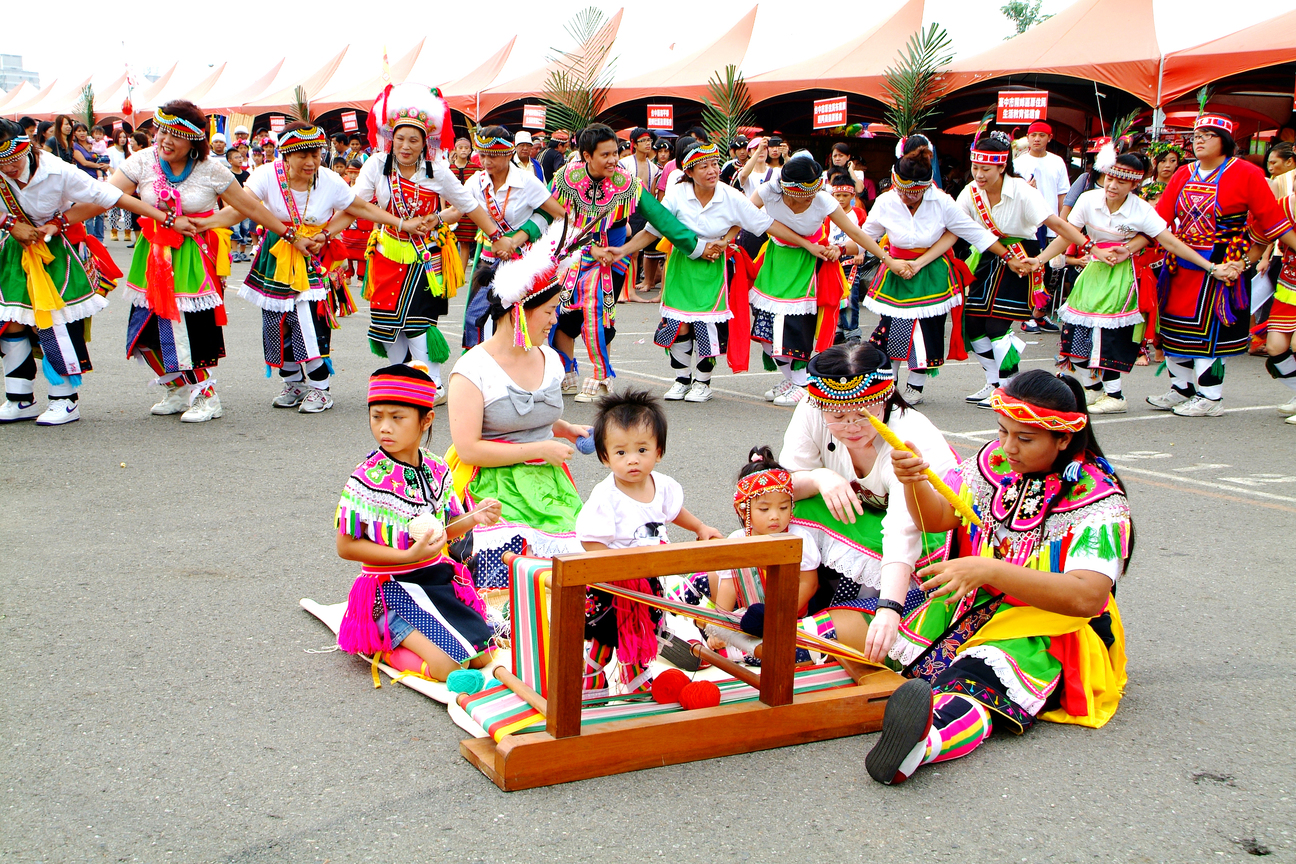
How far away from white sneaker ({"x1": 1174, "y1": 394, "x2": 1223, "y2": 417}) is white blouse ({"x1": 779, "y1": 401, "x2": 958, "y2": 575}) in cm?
506

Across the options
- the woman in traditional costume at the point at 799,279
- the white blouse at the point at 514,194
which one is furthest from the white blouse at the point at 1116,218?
the white blouse at the point at 514,194

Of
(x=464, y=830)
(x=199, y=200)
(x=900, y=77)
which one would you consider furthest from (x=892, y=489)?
(x=900, y=77)

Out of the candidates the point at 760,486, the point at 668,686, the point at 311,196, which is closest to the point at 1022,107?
the point at 311,196

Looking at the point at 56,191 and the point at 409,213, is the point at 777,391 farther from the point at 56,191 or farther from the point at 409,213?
the point at 56,191

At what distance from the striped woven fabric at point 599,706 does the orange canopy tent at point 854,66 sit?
14.0m

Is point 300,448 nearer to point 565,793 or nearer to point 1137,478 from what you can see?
point 565,793

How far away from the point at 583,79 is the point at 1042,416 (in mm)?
16878

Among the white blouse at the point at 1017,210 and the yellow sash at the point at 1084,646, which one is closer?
the yellow sash at the point at 1084,646

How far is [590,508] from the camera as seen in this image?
3.54 meters

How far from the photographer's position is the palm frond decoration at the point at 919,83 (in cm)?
1529

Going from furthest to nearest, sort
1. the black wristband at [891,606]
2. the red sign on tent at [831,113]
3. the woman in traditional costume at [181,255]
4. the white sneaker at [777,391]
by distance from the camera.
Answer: the red sign on tent at [831,113], the white sneaker at [777,391], the woman in traditional costume at [181,255], the black wristband at [891,606]

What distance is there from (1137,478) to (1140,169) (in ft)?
7.51

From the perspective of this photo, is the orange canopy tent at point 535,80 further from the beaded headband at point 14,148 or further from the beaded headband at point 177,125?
the beaded headband at point 14,148

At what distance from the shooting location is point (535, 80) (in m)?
21.2
